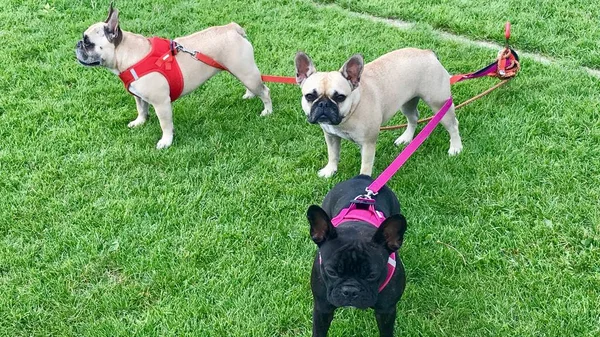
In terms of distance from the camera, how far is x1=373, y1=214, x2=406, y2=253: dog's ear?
2549 millimetres

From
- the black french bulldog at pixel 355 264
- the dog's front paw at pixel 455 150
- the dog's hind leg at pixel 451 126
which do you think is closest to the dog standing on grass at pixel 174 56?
the dog's hind leg at pixel 451 126

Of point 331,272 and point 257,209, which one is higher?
point 331,272

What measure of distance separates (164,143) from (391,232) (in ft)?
9.96

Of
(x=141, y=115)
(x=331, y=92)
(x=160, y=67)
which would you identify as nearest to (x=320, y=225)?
(x=331, y=92)

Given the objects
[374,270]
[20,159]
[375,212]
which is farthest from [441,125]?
[20,159]

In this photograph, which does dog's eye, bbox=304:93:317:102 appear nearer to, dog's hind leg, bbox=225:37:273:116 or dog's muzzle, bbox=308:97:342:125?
dog's muzzle, bbox=308:97:342:125

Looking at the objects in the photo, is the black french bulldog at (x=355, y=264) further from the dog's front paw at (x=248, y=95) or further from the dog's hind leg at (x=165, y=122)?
the dog's front paw at (x=248, y=95)

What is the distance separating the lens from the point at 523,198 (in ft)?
14.0

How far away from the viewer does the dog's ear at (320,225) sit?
2.57 metres

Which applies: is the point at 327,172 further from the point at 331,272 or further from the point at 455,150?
the point at 331,272

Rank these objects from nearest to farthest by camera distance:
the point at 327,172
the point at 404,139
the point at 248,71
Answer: the point at 327,172, the point at 404,139, the point at 248,71

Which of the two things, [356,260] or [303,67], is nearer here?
[356,260]

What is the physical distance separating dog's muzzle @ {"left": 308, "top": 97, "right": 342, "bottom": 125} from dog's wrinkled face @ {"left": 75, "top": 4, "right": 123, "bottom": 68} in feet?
6.32

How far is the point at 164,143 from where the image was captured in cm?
511
